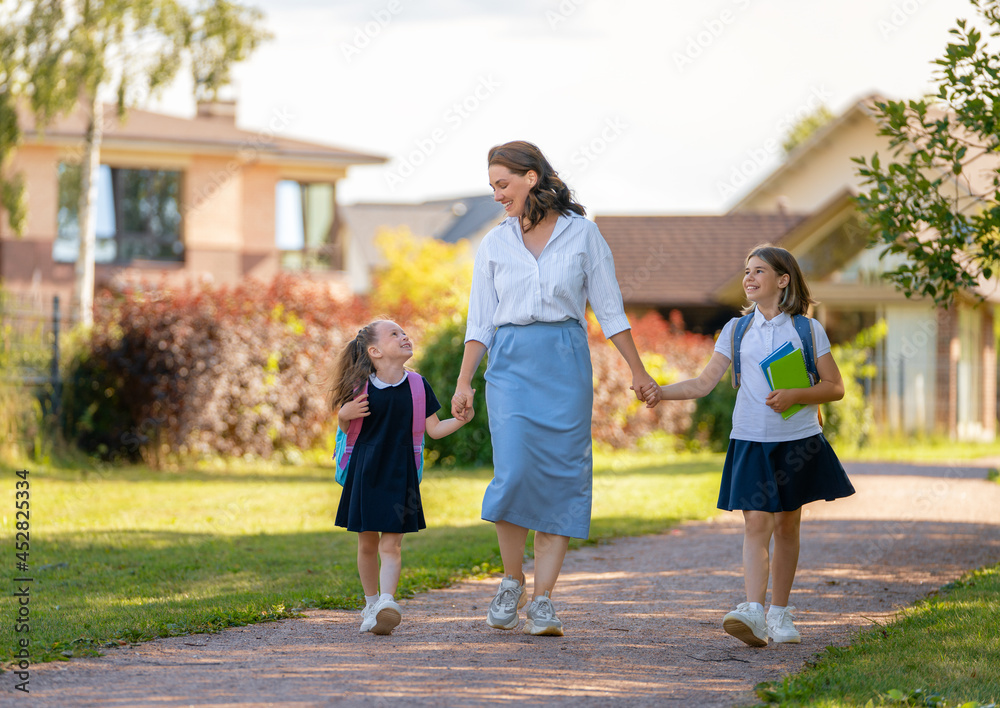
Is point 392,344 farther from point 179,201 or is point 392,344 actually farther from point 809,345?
point 179,201

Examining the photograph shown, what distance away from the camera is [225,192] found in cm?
2831

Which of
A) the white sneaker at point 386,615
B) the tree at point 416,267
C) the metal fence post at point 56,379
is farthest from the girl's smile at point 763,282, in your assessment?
the tree at point 416,267

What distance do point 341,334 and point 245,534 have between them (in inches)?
249

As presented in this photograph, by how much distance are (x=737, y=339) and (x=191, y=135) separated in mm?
24480

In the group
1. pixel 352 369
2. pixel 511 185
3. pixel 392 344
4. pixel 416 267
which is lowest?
pixel 352 369

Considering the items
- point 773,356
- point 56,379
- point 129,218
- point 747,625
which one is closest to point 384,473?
point 747,625

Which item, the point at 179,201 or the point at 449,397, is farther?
the point at 179,201

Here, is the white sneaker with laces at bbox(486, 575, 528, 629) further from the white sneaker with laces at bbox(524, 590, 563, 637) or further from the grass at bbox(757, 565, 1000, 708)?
the grass at bbox(757, 565, 1000, 708)

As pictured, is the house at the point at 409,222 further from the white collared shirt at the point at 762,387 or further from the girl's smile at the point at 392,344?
the white collared shirt at the point at 762,387

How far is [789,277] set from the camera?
5.19 m

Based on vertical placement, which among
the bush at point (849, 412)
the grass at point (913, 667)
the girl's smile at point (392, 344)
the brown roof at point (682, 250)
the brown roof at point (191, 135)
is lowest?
the grass at point (913, 667)

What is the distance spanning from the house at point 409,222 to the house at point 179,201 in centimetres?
2518

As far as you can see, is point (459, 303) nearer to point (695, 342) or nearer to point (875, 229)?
point (695, 342)

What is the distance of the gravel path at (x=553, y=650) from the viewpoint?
3.99 meters
